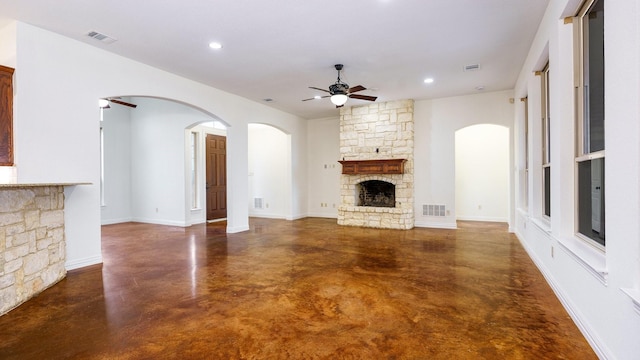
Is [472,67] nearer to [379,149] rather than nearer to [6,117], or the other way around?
[379,149]

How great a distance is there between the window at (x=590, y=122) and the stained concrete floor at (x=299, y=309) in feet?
2.93

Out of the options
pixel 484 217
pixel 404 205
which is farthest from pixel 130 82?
pixel 484 217

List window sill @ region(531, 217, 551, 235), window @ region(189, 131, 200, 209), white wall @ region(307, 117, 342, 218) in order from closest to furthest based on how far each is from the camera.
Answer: window sill @ region(531, 217, 551, 235), window @ region(189, 131, 200, 209), white wall @ region(307, 117, 342, 218)

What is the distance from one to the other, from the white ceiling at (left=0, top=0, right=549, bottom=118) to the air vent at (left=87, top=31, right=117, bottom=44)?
0.27 ft

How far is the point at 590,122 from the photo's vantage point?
2.60 m

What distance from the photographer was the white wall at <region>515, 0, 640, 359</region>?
1.63 m

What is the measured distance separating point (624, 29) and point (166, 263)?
17.0 feet

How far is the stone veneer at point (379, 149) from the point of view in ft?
24.1

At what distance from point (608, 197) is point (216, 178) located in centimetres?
839

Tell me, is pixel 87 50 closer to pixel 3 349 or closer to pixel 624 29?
pixel 3 349

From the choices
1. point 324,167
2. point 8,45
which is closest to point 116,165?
point 8,45

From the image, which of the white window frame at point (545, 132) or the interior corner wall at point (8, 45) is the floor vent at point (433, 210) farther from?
the interior corner wall at point (8, 45)

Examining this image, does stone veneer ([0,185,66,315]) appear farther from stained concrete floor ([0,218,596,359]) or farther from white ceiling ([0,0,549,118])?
white ceiling ([0,0,549,118])

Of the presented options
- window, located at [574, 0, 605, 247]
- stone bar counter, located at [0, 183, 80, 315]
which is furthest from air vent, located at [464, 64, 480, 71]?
stone bar counter, located at [0, 183, 80, 315]
